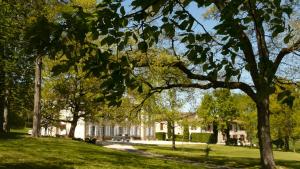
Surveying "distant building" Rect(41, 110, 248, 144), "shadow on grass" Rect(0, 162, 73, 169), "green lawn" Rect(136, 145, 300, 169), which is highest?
"distant building" Rect(41, 110, 248, 144)

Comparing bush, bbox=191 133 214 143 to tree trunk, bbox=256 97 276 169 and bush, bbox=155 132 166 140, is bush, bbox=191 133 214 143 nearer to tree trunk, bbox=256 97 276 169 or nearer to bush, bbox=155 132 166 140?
bush, bbox=155 132 166 140

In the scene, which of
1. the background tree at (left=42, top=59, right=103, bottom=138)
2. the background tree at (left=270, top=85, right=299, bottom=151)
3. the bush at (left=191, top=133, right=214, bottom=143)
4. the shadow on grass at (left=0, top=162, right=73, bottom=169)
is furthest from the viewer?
the bush at (left=191, top=133, right=214, bottom=143)

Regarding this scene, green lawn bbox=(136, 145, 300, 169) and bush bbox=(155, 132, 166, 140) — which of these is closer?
green lawn bbox=(136, 145, 300, 169)

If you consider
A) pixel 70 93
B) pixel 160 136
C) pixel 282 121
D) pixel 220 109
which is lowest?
pixel 160 136

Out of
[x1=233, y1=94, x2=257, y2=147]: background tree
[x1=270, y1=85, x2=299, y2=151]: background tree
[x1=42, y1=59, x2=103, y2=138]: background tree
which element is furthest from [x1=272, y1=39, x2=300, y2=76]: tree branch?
[x1=233, y1=94, x2=257, y2=147]: background tree

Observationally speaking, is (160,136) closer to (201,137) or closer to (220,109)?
(201,137)

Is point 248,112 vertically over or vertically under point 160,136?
over

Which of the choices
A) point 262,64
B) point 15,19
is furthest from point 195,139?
point 262,64

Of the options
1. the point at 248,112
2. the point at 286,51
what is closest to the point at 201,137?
the point at 248,112

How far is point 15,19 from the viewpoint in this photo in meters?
27.4

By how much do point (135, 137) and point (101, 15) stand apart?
79.4 m

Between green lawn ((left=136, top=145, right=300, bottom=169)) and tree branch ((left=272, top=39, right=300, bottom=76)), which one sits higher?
tree branch ((left=272, top=39, right=300, bottom=76))

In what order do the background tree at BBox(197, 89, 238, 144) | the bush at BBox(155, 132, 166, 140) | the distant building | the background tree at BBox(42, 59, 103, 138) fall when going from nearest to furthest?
the background tree at BBox(42, 59, 103, 138) < the distant building < the background tree at BBox(197, 89, 238, 144) < the bush at BBox(155, 132, 166, 140)

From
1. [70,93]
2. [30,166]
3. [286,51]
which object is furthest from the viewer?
[70,93]
